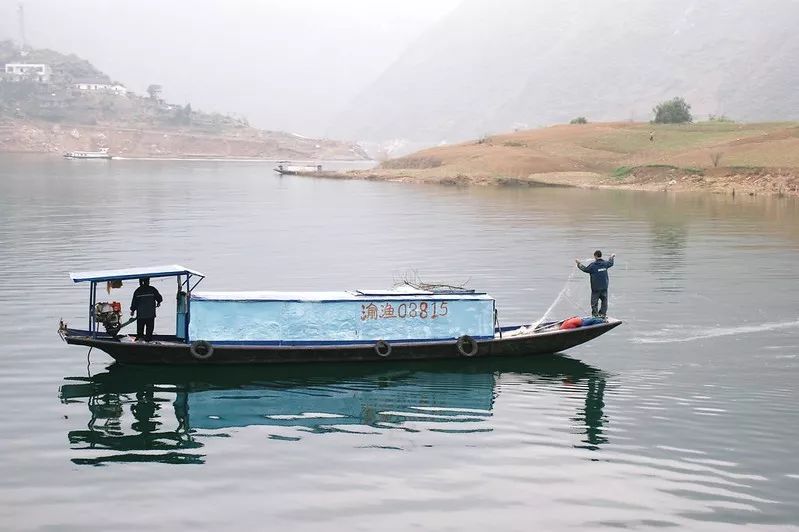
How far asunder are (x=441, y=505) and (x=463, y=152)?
123088 millimetres

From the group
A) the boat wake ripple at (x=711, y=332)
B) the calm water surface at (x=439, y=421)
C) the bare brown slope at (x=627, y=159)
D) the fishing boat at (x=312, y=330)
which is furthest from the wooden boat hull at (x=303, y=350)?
the bare brown slope at (x=627, y=159)

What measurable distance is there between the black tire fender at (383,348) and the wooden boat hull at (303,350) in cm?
8

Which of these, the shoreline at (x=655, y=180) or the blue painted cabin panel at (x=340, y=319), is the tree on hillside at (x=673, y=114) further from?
the blue painted cabin panel at (x=340, y=319)

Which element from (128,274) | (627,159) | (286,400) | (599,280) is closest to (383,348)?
(286,400)

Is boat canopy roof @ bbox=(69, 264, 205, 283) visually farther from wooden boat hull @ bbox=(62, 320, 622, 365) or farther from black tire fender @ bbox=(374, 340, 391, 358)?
black tire fender @ bbox=(374, 340, 391, 358)

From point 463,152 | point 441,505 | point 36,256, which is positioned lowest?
point 441,505

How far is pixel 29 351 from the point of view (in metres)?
28.1

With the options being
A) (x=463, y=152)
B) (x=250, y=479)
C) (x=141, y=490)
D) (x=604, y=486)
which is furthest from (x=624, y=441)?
(x=463, y=152)

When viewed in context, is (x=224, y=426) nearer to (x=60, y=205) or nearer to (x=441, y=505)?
(x=441, y=505)

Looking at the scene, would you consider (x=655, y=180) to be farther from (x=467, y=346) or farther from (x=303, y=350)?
(x=303, y=350)

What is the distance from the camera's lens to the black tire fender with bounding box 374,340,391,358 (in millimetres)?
26375

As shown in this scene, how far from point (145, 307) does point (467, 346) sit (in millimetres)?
8814

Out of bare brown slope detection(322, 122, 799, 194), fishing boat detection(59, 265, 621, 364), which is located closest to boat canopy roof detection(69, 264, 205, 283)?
fishing boat detection(59, 265, 621, 364)

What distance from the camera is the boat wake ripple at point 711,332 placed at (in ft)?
98.2
